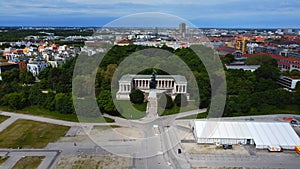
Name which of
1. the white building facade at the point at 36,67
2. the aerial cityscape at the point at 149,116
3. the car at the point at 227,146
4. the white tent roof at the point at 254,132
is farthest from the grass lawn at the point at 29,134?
the white building facade at the point at 36,67

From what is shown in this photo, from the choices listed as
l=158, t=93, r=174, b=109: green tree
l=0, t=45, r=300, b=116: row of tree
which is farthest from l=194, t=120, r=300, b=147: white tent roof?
l=158, t=93, r=174, b=109: green tree

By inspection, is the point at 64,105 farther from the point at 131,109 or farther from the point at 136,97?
the point at 136,97

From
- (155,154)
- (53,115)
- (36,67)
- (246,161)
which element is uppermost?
(36,67)

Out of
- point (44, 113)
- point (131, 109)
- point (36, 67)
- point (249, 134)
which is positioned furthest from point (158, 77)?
point (36, 67)

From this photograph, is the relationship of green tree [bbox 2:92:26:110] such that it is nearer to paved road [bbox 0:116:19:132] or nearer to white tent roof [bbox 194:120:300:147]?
paved road [bbox 0:116:19:132]

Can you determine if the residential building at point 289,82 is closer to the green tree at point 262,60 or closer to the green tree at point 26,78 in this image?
the green tree at point 262,60

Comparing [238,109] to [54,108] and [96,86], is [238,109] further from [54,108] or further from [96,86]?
[54,108]

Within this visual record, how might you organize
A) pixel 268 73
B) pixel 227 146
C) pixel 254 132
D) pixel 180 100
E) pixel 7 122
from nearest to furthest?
pixel 227 146 < pixel 254 132 < pixel 7 122 < pixel 180 100 < pixel 268 73
